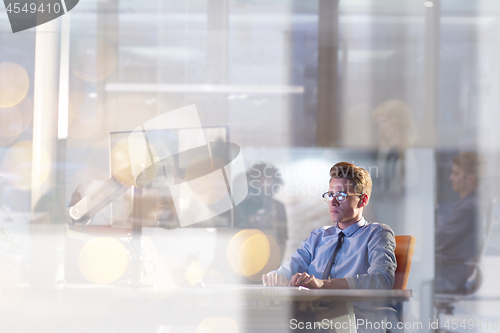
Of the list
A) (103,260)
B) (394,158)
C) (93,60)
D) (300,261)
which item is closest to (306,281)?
(300,261)

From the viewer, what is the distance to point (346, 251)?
1.68 meters

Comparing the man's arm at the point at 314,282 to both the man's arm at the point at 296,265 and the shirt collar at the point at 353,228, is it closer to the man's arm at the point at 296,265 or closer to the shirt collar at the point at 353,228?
the man's arm at the point at 296,265

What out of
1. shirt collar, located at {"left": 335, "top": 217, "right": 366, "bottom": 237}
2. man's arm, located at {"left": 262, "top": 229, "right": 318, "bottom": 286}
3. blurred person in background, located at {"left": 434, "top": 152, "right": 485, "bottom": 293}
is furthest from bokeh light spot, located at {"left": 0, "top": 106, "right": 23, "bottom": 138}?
blurred person in background, located at {"left": 434, "top": 152, "right": 485, "bottom": 293}

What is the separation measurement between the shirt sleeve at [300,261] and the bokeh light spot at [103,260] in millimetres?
962

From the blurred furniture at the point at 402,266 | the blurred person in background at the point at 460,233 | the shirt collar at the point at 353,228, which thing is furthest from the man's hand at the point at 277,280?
the blurred person in background at the point at 460,233

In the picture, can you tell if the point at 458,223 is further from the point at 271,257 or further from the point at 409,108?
the point at 271,257

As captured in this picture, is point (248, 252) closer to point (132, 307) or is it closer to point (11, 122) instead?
point (132, 307)

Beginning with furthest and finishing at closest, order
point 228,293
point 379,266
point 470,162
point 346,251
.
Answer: point 470,162, point 228,293, point 346,251, point 379,266

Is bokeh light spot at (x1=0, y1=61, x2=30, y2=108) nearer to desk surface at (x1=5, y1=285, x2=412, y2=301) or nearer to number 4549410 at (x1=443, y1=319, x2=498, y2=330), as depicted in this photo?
desk surface at (x1=5, y1=285, x2=412, y2=301)

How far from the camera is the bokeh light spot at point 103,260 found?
7.10 feet

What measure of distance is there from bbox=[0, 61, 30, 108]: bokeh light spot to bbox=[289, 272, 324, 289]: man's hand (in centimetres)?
180

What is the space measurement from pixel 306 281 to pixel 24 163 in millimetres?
1694

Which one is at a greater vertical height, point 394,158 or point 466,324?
point 394,158

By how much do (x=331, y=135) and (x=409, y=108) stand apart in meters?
0.50
